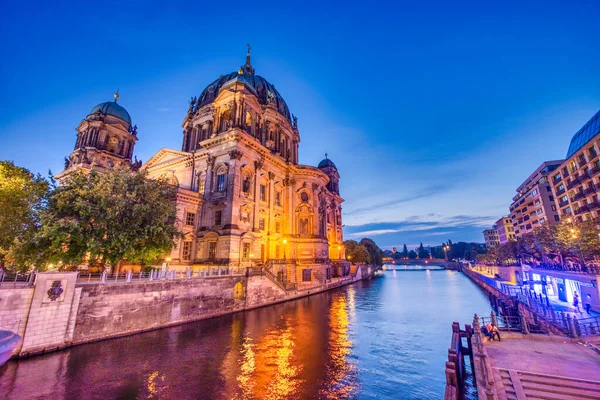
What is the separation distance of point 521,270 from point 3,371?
190ft

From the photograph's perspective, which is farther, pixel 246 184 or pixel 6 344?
pixel 246 184

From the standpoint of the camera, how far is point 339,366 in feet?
47.7

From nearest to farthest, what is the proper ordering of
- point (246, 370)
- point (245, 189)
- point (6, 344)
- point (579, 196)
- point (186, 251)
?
point (6, 344) < point (246, 370) < point (186, 251) < point (245, 189) < point (579, 196)

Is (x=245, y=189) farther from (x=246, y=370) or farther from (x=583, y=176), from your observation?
(x=583, y=176)

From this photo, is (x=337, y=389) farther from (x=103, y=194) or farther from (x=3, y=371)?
(x=103, y=194)

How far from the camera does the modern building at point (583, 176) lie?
131 ft

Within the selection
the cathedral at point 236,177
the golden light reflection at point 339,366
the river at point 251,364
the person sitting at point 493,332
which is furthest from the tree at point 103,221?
the person sitting at point 493,332

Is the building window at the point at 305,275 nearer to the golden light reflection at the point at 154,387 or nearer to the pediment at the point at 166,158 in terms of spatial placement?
the pediment at the point at 166,158

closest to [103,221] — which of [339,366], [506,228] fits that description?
[339,366]

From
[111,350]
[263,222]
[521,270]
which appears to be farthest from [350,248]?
[111,350]

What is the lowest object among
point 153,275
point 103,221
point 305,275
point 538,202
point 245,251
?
point 305,275

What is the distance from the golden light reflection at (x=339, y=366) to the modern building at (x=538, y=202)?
56.6 m

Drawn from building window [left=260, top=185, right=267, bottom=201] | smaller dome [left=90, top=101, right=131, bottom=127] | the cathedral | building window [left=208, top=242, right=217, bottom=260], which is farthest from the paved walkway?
smaller dome [left=90, top=101, right=131, bottom=127]

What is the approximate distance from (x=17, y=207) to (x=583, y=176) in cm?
7111
